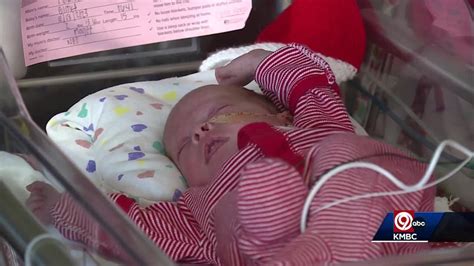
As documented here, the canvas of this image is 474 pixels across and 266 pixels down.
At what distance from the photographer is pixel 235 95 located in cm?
90

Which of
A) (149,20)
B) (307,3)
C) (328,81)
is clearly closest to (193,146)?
(328,81)

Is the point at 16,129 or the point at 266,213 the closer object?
the point at 266,213

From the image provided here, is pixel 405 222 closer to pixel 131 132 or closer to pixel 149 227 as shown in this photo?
pixel 149 227

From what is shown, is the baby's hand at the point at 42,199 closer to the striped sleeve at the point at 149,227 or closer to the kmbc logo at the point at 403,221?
the striped sleeve at the point at 149,227

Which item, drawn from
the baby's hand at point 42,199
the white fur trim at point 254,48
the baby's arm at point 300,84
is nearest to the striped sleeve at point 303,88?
the baby's arm at point 300,84

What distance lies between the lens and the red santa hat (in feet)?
3.54

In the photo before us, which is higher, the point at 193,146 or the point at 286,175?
the point at 286,175

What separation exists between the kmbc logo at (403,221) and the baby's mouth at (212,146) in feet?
0.83

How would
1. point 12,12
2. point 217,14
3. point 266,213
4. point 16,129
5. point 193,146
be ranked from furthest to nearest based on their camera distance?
point 217,14 → point 12,12 → point 193,146 → point 16,129 → point 266,213

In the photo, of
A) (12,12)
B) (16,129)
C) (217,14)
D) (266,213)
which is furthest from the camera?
(217,14)

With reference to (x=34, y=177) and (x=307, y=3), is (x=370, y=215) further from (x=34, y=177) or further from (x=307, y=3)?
(x=307, y=3)

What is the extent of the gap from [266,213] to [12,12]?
0.59m

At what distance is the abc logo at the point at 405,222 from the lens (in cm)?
58

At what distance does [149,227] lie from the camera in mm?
751
